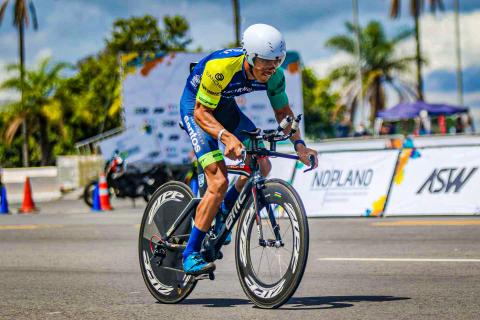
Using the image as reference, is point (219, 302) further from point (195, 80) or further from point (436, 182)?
point (436, 182)

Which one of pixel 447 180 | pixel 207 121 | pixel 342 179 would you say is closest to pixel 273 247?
pixel 207 121

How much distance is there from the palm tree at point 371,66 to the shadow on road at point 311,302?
45.9m

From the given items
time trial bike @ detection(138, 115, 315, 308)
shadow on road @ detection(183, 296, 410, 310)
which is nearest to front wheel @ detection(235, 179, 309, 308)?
time trial bike @ detection(138, 115, 315, 308)

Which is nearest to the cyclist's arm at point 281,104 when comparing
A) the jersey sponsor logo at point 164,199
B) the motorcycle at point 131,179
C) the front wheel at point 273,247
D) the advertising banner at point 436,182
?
the front wheel at point 273,247

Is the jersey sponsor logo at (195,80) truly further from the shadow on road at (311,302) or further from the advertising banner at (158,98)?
the advertising banner at (158,98)

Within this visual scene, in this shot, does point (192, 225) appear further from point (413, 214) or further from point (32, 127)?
point (32, 127)

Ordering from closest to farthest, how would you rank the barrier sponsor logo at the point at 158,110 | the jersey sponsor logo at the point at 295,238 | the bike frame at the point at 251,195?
the jersey sponsor logo at the point at 295,238 → the bike frame at the point at 251,195 → the barrier sponsor logo at the point at 158,110

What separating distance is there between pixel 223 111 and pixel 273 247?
3.69 ft

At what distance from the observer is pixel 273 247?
6.18m

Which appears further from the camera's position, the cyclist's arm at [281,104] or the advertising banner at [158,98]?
the advertising banner at [158,98]

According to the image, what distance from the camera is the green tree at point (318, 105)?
2266 inches

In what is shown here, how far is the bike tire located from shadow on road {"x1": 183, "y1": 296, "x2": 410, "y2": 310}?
20 centimetres

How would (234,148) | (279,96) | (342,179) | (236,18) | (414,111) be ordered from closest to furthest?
1. (234,148)
2. (279,96)
3. (342,179)
4. (414,111)
5. (236,18)

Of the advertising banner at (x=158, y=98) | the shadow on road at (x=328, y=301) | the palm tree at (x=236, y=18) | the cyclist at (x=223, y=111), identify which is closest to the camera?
the cyclist at (x=223, y=111)
